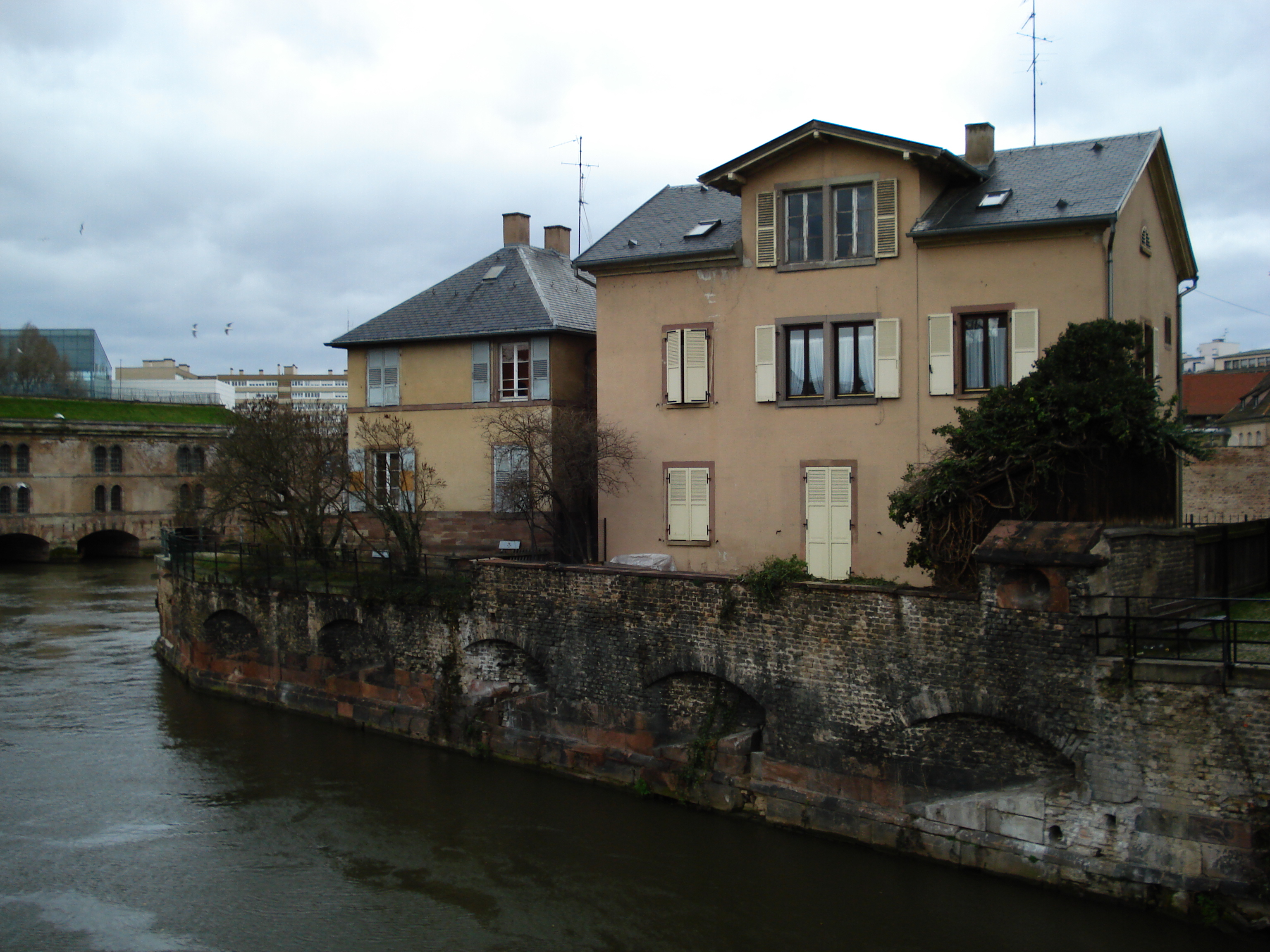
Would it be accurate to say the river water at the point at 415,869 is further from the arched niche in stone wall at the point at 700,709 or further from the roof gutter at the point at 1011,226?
the roof gutter at the point at 1011,226

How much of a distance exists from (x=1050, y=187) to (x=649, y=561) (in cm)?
966

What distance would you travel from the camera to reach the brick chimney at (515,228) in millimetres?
29312

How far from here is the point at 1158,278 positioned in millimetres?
20422

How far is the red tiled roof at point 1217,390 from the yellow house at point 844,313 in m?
33.4

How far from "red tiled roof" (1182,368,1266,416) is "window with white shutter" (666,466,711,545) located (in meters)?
37.8

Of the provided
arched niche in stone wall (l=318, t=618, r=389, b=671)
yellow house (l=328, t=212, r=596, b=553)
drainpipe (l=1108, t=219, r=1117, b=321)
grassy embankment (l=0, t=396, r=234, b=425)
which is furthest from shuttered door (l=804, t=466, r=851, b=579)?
grassy embankment (l=0, t=396, r=234, b=425)

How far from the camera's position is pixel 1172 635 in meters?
12.4

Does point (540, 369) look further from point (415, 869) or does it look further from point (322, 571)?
point (415, 869)

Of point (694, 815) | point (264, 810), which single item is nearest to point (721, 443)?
point (694, 815)

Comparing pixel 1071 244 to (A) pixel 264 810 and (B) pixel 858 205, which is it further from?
(A) pixel 264 810

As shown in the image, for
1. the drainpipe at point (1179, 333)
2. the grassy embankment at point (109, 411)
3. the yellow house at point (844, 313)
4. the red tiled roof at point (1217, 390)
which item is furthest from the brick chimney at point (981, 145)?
the grassy embankment at point (109, 411)

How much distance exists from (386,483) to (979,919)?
17.9m

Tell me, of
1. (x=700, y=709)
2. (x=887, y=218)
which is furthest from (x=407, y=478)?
(x=887, y=218)

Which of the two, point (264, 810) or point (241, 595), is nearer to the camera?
point (264, 810)
